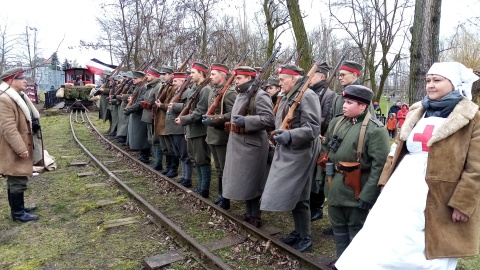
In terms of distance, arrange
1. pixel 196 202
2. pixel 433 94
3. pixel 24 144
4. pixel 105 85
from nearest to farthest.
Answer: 1. pixel 433 94
2. pixel 24 144
3. pixel 196 202
4. pixel 105 85

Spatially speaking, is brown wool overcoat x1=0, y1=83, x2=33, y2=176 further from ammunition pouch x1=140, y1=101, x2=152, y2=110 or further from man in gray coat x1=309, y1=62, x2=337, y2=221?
man in gray coat x1=309, y1=62, x2=337, y2=221

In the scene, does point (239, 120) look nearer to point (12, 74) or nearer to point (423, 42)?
point (423, 42)

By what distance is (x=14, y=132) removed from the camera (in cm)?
516

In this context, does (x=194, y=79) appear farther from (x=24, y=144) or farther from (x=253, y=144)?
(x=24, y=144)

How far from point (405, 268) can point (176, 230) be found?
3.01 meters

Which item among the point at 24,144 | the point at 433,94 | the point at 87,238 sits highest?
the point at 433,94

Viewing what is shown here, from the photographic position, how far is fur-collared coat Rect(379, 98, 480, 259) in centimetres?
253

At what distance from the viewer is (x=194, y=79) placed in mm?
6773

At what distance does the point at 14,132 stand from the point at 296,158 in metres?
3.77

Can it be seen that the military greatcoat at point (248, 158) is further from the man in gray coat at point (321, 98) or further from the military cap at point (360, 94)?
the military cap at point (360, 94)

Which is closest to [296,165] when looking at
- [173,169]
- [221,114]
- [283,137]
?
[283,137]

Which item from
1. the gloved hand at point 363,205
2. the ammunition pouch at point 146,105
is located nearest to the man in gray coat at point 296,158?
the gloved hand at point 363,205

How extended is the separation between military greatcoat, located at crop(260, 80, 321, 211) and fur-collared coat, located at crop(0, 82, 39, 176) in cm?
344

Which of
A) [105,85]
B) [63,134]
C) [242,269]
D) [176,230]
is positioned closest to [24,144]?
[176,230]
